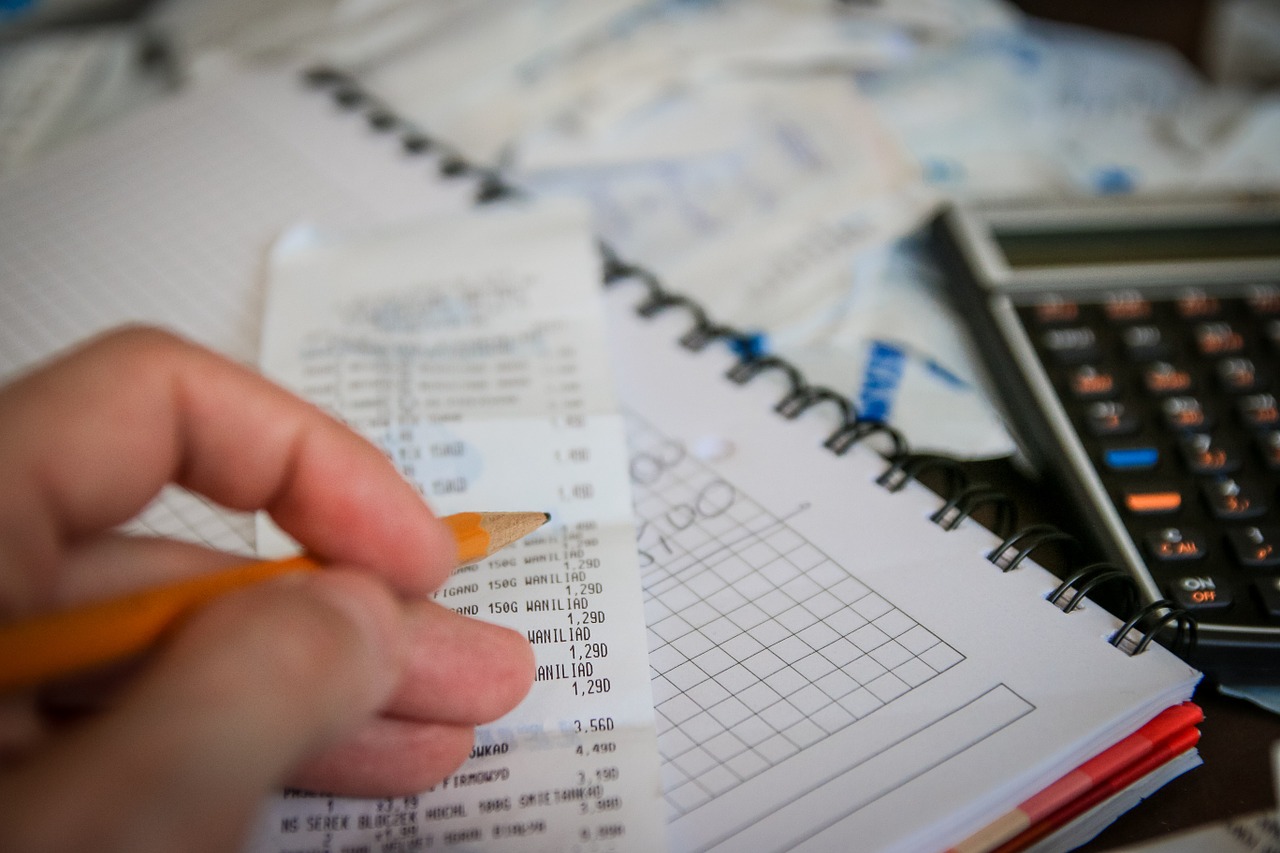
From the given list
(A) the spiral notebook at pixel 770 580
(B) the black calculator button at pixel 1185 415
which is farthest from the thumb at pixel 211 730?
(B) the black calculator button at pixel 1185 415

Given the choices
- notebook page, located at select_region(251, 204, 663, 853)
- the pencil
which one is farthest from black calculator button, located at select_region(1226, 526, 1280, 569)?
the pencil

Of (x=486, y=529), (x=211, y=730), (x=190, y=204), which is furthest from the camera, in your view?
(x=190, y=204)

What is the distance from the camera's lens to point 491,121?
2.02ft

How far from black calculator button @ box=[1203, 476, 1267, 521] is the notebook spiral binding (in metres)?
0.06

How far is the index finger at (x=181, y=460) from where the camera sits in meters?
0.22

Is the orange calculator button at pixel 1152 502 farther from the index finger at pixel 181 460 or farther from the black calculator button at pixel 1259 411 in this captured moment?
the index finger at pixel 181 460

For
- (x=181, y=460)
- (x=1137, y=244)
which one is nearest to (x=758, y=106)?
(x=1137, y=244)

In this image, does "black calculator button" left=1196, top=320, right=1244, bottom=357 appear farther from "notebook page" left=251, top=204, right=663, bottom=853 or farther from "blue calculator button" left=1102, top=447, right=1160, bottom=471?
"notebook page" left=251, top=204, right=663, bottom=853

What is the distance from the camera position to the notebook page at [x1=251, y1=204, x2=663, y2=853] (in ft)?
0.95

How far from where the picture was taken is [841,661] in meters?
0.32

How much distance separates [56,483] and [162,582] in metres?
0.05

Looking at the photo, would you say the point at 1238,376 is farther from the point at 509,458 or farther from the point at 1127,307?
the point at 509,458

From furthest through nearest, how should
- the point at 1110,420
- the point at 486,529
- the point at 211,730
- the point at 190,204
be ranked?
the point at 190,204 < the point at 1110,420 < the point at 486,529 < the point at 211,730

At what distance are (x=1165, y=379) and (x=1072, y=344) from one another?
0.04 m
